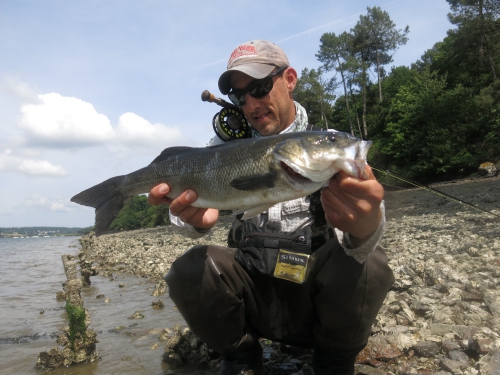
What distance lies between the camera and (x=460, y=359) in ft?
9.57

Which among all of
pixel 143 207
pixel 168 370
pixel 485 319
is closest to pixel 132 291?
pixel 168 370

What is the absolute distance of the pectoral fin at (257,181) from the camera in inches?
104

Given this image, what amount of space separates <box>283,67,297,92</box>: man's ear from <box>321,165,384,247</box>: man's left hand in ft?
5.47

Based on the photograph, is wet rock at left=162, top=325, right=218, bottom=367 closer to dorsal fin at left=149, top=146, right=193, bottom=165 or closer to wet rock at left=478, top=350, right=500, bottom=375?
dorsal fin at left=149, top=146, right=193, bottom=165

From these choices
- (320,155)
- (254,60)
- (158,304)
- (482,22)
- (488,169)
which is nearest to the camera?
(320,155)

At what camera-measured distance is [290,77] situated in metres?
3.84

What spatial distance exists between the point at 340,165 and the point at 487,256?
4.61 meters

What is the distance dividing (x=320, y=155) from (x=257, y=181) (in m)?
0.46

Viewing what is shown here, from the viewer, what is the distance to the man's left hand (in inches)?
90.0

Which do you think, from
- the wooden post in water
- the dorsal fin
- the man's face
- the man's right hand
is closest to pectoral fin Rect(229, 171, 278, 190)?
the man's right hand

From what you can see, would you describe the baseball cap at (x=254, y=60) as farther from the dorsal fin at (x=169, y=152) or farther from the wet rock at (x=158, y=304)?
the wet rock at (x=158, y=304)

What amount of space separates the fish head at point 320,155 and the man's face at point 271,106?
38.0 inches

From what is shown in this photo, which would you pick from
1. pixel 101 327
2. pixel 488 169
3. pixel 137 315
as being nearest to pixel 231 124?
pixel 137 315

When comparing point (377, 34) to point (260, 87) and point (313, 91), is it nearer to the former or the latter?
point (313, 91)
